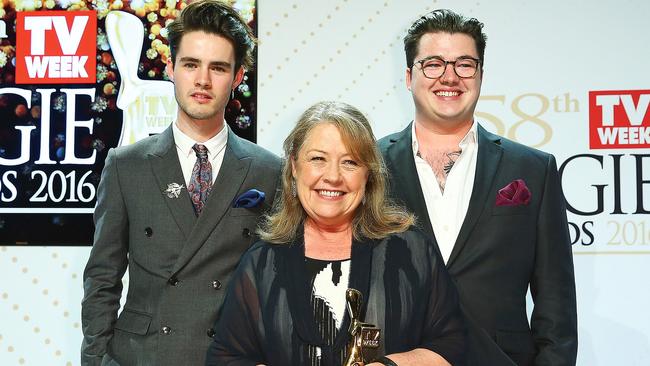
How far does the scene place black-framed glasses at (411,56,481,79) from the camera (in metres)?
2.78

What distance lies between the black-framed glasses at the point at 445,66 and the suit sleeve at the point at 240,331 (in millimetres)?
1029

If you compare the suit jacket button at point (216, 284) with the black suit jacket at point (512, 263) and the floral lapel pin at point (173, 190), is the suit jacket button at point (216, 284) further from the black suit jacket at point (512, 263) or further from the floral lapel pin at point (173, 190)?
the black suit jacket at point (512, 263)

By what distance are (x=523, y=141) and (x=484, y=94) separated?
29 centimetres

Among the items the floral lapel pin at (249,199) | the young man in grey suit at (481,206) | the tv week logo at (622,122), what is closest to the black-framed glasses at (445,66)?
the young man in grey suit at (481,206)

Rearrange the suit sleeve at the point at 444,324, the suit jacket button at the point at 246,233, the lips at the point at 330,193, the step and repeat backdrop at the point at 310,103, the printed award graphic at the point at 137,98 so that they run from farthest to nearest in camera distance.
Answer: the printed award graphic at the point at 137,98, the step and repeat backdrop at the point at 310,103, the suit jacket button at the point at 246,233, the lips at the point at 330,193, the suit sleeve at the point at 444,324

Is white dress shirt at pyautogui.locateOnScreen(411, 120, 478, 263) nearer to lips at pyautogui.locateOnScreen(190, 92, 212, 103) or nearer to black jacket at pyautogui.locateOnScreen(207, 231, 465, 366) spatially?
black jacket at pyautogui.locateOnScreen(207, 231, 465, 366)

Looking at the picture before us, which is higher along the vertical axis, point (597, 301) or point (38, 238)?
point (38, 238)

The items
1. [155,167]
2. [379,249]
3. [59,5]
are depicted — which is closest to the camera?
[379,249]

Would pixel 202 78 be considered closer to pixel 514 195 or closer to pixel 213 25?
pixel 213 25

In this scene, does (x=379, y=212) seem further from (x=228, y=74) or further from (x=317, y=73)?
(x=317, y=73)

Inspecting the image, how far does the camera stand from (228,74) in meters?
2.81

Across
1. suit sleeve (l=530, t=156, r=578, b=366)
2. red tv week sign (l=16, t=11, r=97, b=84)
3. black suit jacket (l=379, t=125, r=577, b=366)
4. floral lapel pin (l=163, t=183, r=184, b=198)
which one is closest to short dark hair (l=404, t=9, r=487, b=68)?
black suit jacket (l=379, t=125, r=577, b=366)

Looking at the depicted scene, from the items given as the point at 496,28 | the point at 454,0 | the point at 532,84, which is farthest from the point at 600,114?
the point at 454,0

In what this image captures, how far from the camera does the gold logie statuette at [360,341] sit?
2.00 m
